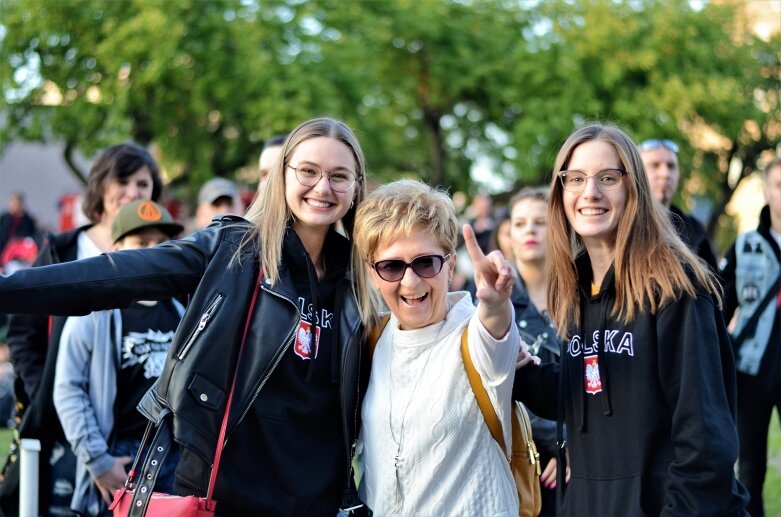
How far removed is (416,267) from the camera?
305cm

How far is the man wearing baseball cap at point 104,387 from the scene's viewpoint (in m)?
4.01


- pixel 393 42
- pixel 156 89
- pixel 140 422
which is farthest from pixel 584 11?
pixel 140 422

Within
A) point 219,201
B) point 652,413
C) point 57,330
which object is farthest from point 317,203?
point 219,201

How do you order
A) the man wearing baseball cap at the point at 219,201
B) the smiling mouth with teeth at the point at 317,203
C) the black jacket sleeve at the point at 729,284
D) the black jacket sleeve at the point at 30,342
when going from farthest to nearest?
1. the man wearing baseball cap at the point at 219,201
2. the black jacket sleeve at the point at 729,284
3. the black jacket sleeve at the point at 30,342
4. the smiling mouth with teeth at the point at 317,203

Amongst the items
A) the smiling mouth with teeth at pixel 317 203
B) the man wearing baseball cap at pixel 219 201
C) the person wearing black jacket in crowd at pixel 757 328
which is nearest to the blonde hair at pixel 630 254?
the smiling mouth with teeth at pixel 317 203

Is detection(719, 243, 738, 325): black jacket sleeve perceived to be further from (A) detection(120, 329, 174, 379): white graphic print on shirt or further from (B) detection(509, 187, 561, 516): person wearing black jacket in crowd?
(A) detection(120, 329, 174, 379): white graphic print on shirt

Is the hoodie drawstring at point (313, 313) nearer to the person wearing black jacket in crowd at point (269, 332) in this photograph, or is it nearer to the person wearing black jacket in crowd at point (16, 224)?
the person wearing black jacket in crowd at point (269, 332)

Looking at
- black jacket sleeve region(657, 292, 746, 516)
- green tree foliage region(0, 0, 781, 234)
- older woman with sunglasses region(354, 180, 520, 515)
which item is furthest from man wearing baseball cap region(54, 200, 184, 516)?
green tree foliage region(0, 0, 781, 234)

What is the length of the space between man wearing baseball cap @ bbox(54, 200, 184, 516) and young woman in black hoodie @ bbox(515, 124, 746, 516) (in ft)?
6.31

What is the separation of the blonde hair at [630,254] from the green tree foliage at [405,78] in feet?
45.8

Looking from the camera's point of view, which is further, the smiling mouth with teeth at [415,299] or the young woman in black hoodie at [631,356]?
the smiling mouth with teeth at [415,299]

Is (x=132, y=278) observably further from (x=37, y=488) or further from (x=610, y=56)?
(x=610, y=56)

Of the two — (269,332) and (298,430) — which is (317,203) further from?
(298,430)

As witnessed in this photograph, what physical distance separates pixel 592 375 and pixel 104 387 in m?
2.31
